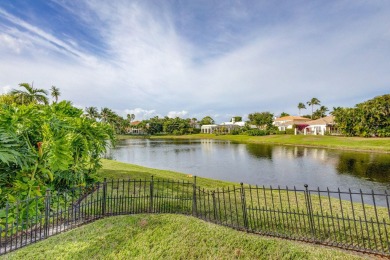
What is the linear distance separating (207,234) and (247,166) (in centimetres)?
2284

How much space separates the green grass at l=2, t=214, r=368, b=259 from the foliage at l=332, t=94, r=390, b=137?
201 feet

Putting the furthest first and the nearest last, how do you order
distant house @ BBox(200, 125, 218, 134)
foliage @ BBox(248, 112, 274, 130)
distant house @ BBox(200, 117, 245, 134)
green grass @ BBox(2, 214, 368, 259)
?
distant house @ BBox(200, 125, 218, 134)
distant house @ BBox(200, 117, 245, 134)
foliage @ BBox(248, 112, 274, 130)
green grass @ BBox(2, 214, 368, 259)

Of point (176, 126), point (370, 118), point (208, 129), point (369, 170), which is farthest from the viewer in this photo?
point (208, 129)

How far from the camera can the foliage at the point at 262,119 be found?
8974 cm

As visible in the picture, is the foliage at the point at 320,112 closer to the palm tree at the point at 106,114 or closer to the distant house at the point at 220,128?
the distant house at the point at 220,128

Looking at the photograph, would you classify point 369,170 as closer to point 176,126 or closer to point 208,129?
point 176,126

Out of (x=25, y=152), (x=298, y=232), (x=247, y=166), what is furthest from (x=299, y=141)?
(x=25, y=152)

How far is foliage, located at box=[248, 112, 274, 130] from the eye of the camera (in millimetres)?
89738

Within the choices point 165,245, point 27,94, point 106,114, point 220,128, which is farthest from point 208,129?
point 165,245

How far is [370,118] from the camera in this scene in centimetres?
5341

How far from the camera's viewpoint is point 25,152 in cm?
669

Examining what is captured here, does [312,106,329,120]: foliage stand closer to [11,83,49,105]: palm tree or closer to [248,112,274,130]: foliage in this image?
[248,112,274,130]: foliage

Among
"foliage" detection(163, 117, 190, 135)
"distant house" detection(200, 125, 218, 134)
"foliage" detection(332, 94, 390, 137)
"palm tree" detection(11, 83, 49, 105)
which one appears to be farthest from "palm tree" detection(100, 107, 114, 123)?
"foliage" detection(332, 94, 390, 137)

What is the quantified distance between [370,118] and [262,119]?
42018 mm
